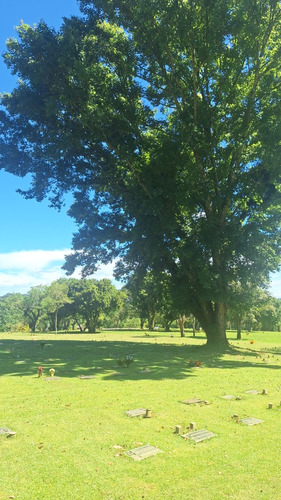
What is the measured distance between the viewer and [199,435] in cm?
548

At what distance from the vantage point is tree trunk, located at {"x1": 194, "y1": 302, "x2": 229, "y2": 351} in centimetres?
2122

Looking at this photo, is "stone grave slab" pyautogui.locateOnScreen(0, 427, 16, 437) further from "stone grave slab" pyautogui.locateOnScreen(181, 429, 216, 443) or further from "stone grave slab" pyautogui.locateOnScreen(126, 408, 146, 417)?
"stone grave slab" pyautogui.locateOnScreen(181, 429, 216, 443)

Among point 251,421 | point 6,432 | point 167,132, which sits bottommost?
point 251,421

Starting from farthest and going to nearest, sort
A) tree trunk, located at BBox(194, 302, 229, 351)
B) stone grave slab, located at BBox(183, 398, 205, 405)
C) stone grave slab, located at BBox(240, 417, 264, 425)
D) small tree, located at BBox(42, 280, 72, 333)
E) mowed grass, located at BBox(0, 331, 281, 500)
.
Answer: small tree, located at BBox(42, 280, 72, 333), tree trunk, located at BBox(194, 302, 229, 351), stone grave slab, located at BBox(183, 398, 205, 405), stone grave slab, located at BBox(240, 417, 264, 425), mowed grass, located at BBox(0, 331, 281, 500)

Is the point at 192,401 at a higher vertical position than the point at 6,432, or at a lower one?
lower

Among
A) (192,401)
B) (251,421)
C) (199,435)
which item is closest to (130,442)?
(199,435)

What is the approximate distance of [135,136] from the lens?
2047 cm

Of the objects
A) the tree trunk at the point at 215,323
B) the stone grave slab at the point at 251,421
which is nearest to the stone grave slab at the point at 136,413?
the stone grave slab at the point at 251,421

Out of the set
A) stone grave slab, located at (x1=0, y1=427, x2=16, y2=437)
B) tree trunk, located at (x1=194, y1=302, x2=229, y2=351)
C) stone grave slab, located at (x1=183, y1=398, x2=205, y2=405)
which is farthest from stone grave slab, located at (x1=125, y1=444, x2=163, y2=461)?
tree trunk, located at (x1=194, y1=302, x2=229, y2=351)

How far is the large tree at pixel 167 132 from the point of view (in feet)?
55.6

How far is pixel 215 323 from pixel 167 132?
13.0 m

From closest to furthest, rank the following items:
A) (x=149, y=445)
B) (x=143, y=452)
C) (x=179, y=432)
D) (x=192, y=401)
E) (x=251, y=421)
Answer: (x=143, y=452), (x=149, y=445), (x=179, y=432), (x=251, y=421), (x=192, y=401)

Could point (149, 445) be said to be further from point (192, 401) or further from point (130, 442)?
point (192, 401)

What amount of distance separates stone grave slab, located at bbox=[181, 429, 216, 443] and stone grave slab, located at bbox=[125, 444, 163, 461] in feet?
2.47
